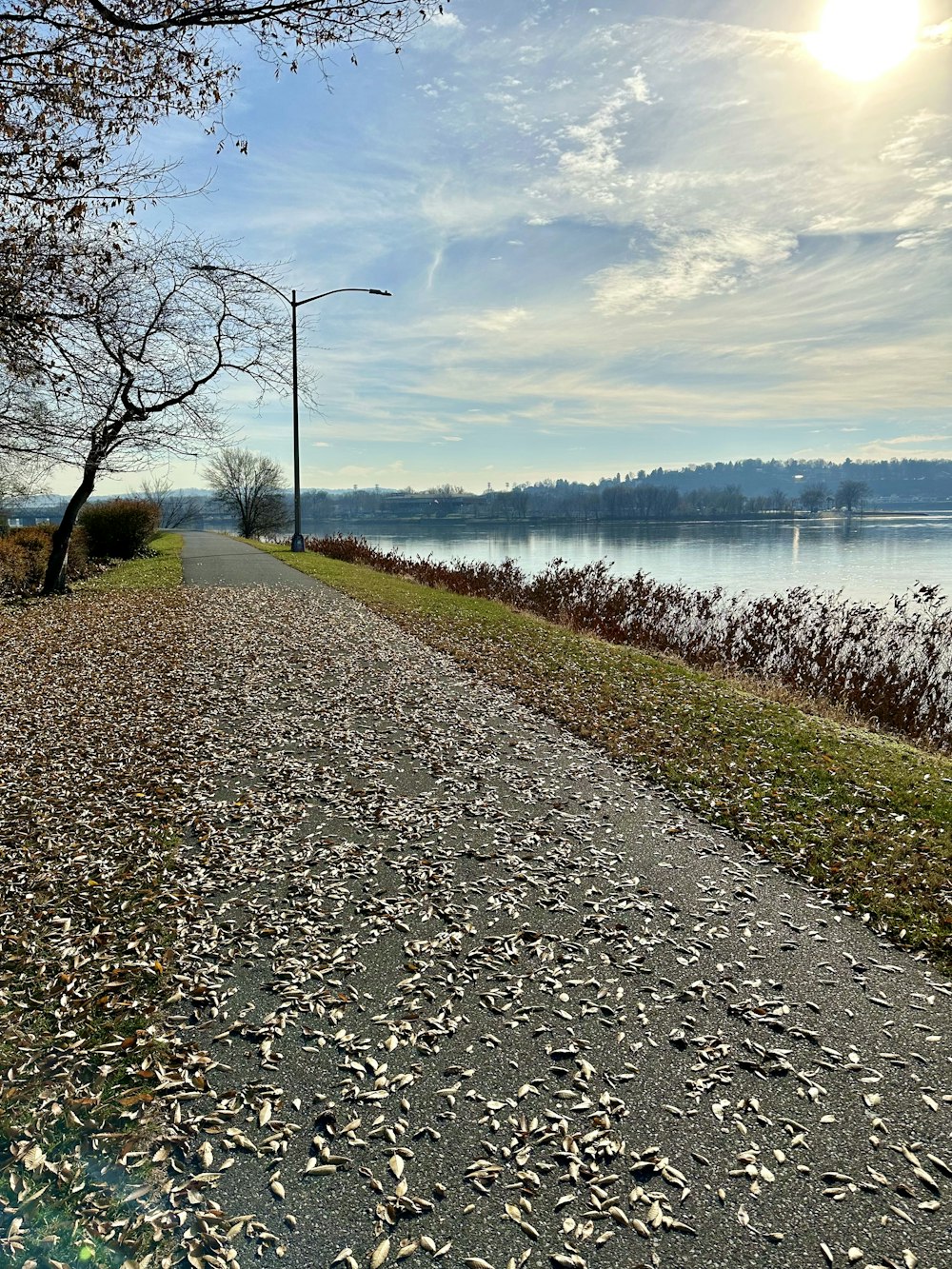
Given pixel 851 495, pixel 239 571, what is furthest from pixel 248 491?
pixel 851 495

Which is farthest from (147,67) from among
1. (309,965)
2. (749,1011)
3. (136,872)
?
(749,1011)

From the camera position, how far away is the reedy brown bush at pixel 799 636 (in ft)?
34.6

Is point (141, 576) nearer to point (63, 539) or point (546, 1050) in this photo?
point (63, 539)

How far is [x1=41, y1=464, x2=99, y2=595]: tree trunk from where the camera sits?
17219 mm

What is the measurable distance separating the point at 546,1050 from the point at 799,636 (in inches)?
455

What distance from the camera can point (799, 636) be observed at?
13.3 m

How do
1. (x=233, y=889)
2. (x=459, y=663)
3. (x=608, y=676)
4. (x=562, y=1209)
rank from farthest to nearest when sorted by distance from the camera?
(x=459, y=663), (x=608, y=676), (x=233, y=889), (x=562, y=1209)

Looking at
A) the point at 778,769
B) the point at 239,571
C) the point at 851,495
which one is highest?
the point at 851,495

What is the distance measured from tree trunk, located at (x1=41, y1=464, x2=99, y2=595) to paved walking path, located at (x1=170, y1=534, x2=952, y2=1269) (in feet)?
46.6

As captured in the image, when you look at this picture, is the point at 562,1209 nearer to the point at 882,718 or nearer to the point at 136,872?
the point at 136,872

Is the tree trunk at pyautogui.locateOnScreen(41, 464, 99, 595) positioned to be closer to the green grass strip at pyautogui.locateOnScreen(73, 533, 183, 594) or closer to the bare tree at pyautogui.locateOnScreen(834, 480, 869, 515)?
the green grass strip at pyautogui.locateOnScreen(73, 533, 183, 594)

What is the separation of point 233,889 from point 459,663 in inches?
262

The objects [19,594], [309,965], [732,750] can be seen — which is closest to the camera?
[309,965]

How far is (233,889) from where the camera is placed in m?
4.63
